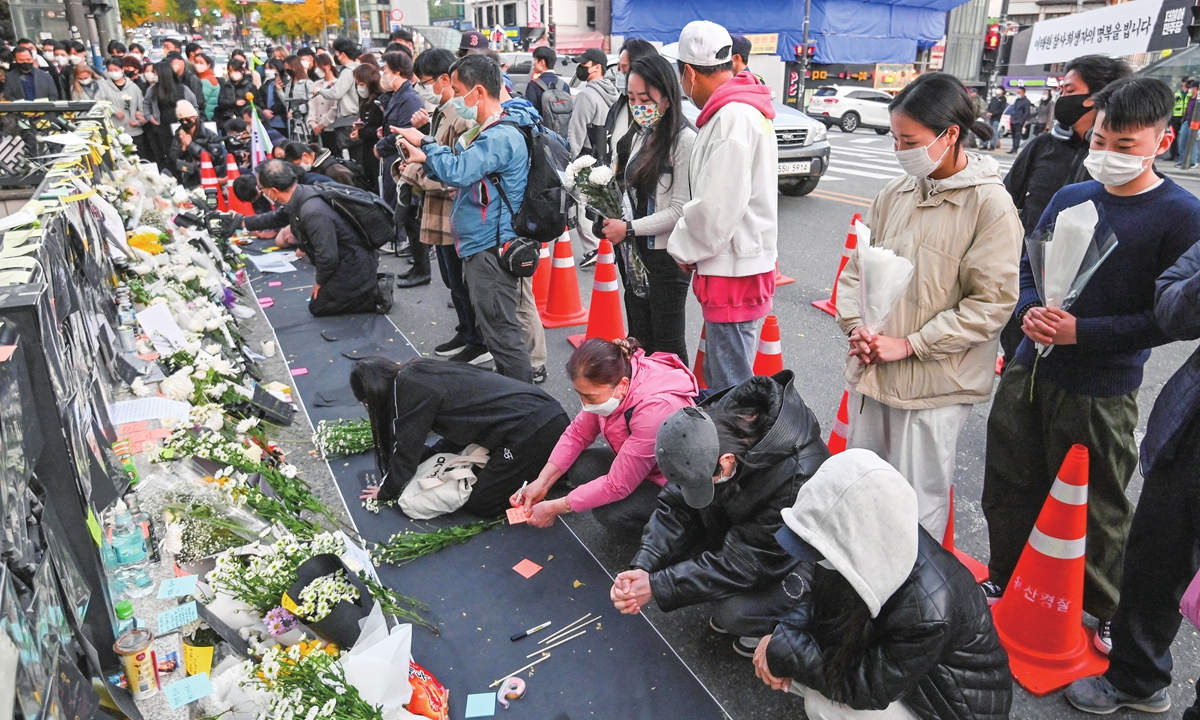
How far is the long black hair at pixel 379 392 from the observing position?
372 cm

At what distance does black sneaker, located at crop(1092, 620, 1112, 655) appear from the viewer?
2.79 metres

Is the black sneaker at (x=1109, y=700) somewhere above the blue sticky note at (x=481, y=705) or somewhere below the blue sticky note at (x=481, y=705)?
above

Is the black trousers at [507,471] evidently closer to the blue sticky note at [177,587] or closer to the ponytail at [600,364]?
the ponytail at [600,364]

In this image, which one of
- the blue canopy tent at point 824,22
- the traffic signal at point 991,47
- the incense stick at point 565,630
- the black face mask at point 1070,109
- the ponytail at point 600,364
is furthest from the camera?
the blue canopy tent at point 824,22

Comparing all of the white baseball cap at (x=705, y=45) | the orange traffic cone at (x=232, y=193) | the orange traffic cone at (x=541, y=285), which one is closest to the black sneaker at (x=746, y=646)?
the white baseball cap at (x=705, y=45)

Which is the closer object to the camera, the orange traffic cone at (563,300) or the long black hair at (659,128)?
the long black hair at (659,128)

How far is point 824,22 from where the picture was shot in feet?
92.7

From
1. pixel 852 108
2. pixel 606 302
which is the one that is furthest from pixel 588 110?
pixel 852 108

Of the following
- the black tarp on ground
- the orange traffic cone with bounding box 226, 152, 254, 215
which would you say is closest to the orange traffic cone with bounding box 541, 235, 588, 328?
the black tarp on ground

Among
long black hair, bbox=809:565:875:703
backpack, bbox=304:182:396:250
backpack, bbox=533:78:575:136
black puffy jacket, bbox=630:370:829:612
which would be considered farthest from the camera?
Result: backpack, bbox=533:78:575:136

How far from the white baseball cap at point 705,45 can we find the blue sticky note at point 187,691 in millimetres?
2989

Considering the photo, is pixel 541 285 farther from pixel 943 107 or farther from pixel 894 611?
pixel 894 611

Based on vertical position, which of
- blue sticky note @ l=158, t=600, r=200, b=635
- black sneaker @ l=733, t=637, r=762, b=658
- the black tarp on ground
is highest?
blue sticky note @ l=158, t=600, r=200, b=635

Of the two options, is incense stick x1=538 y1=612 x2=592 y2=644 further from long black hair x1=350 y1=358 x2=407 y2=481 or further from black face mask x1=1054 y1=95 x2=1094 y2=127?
black face mask x1=1054 y1=95 x2=1094 y2=127
